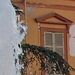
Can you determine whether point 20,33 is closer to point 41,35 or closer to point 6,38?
point 6,38

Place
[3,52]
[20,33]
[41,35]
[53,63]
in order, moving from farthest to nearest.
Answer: [41,35], [53,63], [20,33], [3,52]

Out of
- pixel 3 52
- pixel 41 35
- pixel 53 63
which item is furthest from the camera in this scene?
pixel 41 35

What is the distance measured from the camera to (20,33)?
3.80 m

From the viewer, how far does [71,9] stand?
44.9ft

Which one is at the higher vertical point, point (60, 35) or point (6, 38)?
point (6, 38)

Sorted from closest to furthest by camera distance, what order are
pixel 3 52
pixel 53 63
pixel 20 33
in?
pixel 3 52 → pixel 20 33 → pixel 53 63

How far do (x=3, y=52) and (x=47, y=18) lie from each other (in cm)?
1040

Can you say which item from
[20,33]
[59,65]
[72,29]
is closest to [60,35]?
[72,29]

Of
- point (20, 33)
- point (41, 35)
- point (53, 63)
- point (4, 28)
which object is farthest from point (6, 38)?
point (41, 35)

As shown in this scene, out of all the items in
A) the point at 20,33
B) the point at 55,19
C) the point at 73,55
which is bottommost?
the point at 73,55

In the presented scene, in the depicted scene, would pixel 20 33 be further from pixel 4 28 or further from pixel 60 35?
pixel 60 35

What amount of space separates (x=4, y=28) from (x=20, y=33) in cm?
65

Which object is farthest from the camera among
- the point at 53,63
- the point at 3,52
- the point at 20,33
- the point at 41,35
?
the point at 41,35

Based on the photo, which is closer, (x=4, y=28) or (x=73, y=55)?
(x=4, y=28)
